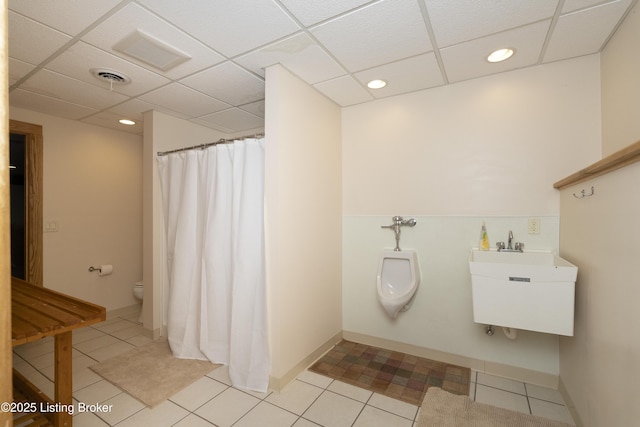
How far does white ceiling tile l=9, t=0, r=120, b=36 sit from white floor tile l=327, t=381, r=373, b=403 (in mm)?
2549

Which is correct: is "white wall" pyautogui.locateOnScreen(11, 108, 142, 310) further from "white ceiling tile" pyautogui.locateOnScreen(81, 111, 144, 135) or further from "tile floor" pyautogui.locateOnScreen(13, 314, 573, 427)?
"tile floor" pyautogui.locateOnScreen(13, 314, 573, 427)

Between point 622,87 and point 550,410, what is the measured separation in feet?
6.24

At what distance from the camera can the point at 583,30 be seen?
1.59m

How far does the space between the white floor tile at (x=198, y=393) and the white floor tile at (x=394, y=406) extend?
1.02 metres

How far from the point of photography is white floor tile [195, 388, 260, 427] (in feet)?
5.34

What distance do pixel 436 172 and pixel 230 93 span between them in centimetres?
183

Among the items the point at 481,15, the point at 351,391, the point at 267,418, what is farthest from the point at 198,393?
the point at 481,15

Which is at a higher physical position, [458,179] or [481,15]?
[481,15]

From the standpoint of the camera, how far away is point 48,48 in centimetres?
172

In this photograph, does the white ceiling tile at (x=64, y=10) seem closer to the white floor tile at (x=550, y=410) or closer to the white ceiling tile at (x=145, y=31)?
the white ceiling tile at (x=145, y=31)

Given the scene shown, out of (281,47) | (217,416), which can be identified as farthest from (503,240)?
(217,416)

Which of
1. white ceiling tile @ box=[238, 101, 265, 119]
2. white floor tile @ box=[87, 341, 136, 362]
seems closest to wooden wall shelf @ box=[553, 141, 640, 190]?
white ceiling tile @ box=[238, 101, 265, 119]

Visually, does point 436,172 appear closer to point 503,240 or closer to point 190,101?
point 503,240

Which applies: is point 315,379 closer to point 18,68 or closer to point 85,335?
point 85,335
